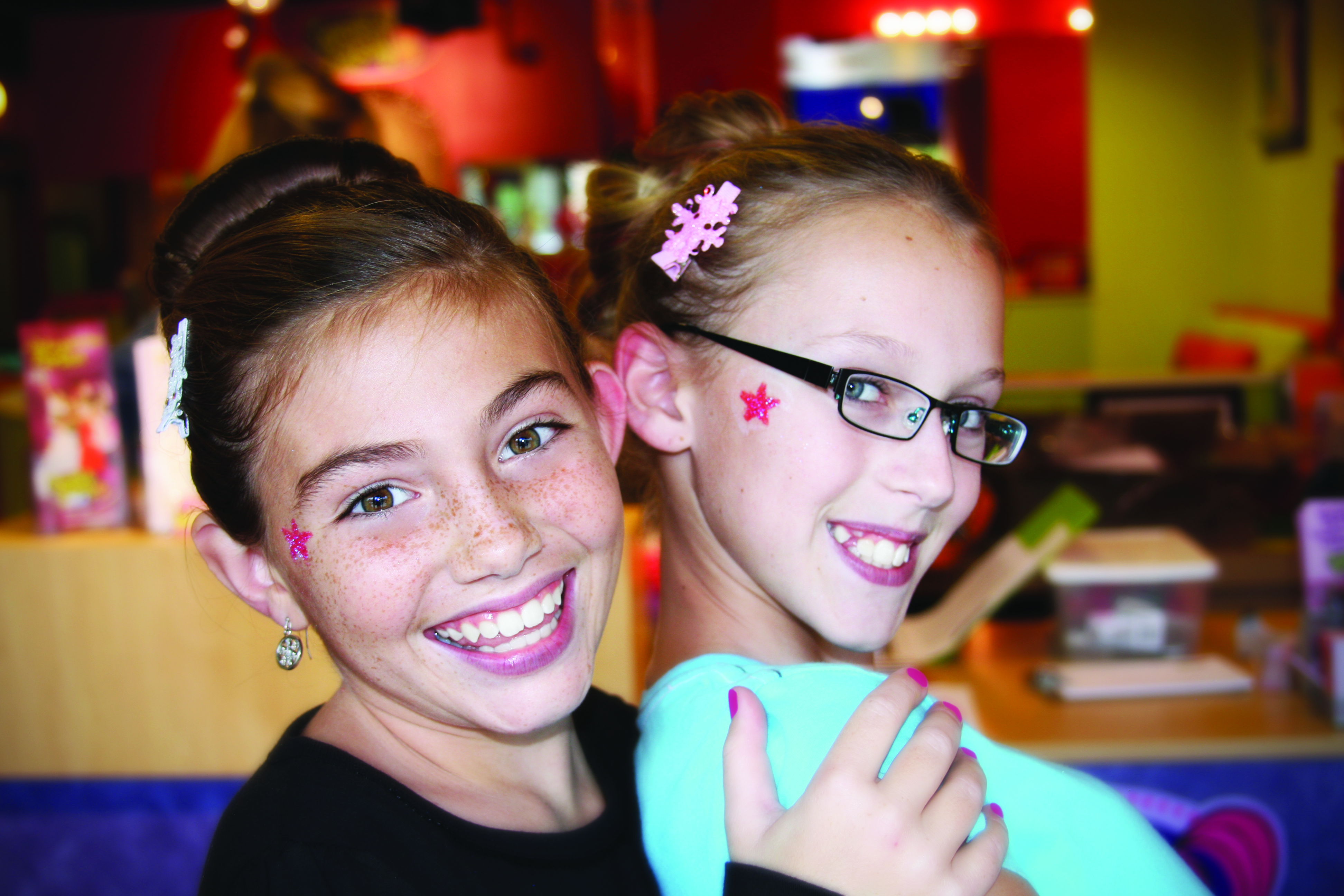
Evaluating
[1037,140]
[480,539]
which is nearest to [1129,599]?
[480,539]

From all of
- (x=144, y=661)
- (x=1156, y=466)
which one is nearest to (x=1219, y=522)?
(x=1156, y=466)

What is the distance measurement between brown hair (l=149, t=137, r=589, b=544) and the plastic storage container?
148 centimetres

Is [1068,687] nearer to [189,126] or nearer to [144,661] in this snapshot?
[144,661]

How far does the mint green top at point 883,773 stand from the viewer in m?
0.87

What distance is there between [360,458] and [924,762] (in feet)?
1.75

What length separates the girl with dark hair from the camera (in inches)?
32.6

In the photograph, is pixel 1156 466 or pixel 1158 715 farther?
pixel 1156 466

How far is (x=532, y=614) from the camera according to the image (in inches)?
36.0

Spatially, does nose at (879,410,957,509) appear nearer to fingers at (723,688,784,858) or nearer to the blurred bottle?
fingers at (723,688,784,858)

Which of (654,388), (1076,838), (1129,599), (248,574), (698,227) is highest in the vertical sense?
(698,227)

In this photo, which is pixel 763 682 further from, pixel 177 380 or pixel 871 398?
pixel 177 380

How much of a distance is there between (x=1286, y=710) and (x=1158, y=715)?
25cm

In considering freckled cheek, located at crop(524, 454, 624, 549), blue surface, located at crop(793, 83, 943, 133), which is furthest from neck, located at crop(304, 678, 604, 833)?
blue surface, located at crop(793, 83, 943, 133)

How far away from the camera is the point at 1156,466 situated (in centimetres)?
291
